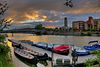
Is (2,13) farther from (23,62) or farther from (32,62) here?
(23,62)

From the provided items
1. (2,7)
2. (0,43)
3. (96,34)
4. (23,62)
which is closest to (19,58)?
(23,62)

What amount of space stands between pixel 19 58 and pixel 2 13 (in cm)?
3048

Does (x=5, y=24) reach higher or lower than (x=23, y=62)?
higher

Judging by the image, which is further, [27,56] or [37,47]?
[37,47]

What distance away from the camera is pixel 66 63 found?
28.3 meters

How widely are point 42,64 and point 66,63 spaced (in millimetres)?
8108

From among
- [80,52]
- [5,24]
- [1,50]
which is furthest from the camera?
[80,52]

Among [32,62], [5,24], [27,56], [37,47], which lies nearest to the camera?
[5,24]

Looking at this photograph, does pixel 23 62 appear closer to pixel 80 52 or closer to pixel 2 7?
pixel 80 52

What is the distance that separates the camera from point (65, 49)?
49938 mm

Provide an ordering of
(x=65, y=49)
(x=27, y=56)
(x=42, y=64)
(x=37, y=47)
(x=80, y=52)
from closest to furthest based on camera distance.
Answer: (x=42, y=64) < (x=27, y=56) < (x=80, y=52) < (x=65, y=49) < (x=37, y=47)

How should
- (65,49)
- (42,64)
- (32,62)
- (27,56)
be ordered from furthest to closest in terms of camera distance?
(65,49) < (27,56) < (32,62) < (42,64)

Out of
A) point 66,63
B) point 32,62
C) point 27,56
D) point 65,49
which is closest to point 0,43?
point 66,63

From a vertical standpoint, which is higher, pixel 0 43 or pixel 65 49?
A: pixel 0 43
